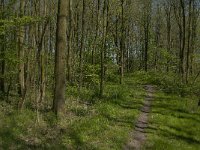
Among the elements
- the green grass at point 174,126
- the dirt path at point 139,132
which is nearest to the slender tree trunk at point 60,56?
the dirt path at point 139,132

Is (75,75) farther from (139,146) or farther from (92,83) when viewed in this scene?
(139,146)

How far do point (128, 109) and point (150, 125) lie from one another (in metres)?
4.18

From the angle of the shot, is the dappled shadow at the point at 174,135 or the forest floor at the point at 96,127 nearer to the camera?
the forest floor at the point at 96,127

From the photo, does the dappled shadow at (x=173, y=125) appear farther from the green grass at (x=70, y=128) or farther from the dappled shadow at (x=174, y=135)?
the green grass at (x=70, y=128)

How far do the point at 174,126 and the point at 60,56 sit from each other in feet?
22.4

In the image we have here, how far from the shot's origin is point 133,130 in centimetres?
1884

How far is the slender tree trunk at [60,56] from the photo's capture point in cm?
1911

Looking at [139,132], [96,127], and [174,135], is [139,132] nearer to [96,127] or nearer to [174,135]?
[174,135]

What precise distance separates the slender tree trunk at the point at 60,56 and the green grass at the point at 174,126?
14.3 ft

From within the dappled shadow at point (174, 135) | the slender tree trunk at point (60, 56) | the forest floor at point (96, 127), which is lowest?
the dappled shadow at point (174, 135)

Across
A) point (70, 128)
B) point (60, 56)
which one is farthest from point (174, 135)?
point (60, 56)

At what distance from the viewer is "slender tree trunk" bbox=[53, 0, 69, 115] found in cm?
1911

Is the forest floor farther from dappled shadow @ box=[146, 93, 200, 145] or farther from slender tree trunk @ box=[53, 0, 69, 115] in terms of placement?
slender tree trunk @ box=[53, 0, 69, 115]

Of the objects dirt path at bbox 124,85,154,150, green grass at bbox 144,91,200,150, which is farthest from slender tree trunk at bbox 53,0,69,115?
green grass at bbox 144,91,200,150
